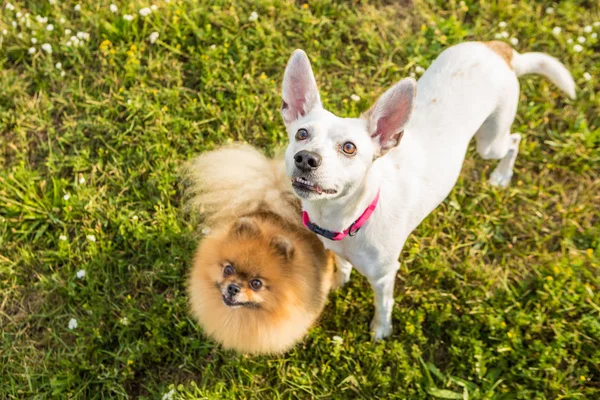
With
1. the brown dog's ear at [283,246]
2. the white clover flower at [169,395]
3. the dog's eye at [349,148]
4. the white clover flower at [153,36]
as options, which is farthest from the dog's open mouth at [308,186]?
the white clover flower at [153,36]

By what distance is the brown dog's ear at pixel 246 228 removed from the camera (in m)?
2.93

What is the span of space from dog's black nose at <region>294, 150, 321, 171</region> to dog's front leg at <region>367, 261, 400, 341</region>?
36.6 inches

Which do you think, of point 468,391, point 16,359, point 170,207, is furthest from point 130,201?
point 468,391

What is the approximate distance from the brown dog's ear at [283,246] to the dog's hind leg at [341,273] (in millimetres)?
533

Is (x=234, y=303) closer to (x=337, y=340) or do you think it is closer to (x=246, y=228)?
(x=246, y=228)

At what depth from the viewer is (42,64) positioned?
4289 millimetres

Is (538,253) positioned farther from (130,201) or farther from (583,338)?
(130,201)

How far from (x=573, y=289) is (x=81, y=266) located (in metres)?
3.41

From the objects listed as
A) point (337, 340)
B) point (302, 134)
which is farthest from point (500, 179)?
point (302, 134)

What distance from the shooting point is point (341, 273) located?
3488 mm

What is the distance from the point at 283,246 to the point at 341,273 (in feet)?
2.51

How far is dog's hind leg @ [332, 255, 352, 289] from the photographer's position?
3.37m

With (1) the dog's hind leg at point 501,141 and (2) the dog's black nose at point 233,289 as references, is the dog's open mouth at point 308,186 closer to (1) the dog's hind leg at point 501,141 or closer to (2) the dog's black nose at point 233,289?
(2) the dog's black nose at point 233,289

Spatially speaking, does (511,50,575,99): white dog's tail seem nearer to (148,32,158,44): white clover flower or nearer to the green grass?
the green grass
